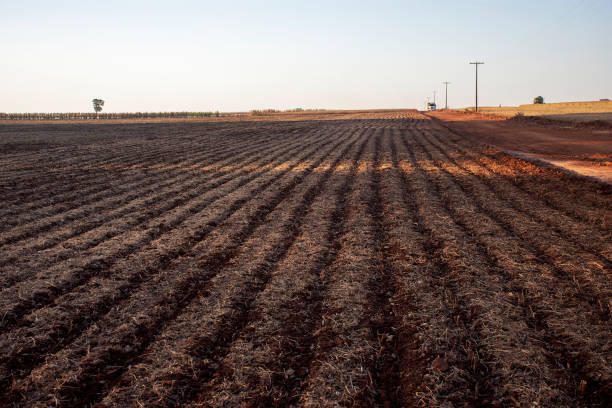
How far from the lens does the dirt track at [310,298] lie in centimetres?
334

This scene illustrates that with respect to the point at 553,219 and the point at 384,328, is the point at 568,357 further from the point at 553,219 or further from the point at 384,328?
the point at 553,219

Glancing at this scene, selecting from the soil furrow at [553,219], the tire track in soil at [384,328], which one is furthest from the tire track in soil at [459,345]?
the soil furrow at [553,219]

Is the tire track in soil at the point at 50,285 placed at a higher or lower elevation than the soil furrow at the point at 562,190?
lower

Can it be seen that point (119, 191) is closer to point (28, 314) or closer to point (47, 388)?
point (28, 314)

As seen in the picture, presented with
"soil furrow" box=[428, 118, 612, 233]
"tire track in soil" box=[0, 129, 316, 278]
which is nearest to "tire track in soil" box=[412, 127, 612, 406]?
"soil furrow" box=[428, 118, 612, 233]

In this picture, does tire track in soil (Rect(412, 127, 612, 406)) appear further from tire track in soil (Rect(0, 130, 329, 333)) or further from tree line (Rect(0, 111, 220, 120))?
tree line (Rect(0, 111, 220, 120))

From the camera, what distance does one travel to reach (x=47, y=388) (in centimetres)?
336

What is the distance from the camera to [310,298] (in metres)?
4.93

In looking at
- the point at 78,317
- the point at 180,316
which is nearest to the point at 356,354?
the point at 180,316

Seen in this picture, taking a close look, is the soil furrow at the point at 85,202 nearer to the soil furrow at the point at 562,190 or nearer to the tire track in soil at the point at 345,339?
the tire track in soil at the point at 345,339

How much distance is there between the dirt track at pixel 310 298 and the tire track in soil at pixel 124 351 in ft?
0.06

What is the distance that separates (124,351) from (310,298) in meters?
2.16

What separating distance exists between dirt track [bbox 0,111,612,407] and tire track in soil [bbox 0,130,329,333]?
1.3 inches

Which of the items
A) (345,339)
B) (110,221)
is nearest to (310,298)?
(345,339)
